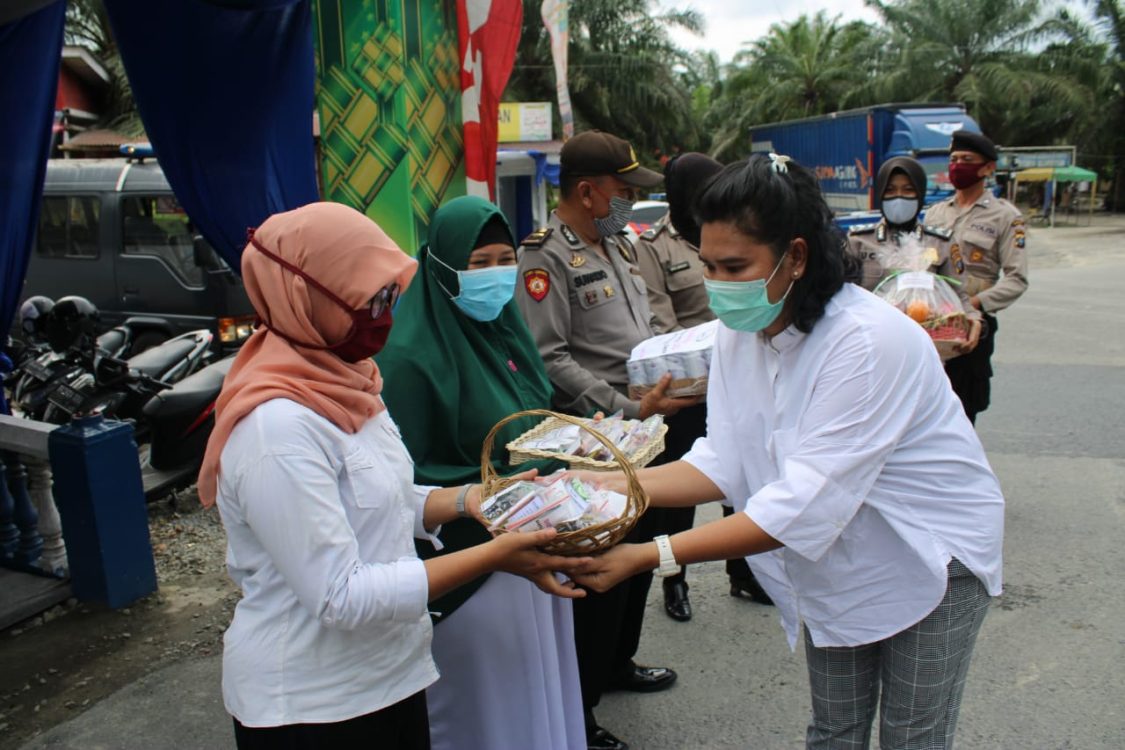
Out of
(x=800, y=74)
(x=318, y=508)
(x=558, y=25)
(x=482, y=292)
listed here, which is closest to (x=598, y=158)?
(x=482, y=292)

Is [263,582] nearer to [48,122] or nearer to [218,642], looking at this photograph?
[218,642]

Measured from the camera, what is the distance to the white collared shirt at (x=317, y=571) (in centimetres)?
150

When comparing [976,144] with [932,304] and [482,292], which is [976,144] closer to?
[932,304]

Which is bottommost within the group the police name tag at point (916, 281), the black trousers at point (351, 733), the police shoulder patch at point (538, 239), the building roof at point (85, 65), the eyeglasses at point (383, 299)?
the black trousers at point (351, 733)

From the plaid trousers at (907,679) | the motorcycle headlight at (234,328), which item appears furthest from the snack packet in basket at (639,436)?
the motorcycle headlight at (234,328)

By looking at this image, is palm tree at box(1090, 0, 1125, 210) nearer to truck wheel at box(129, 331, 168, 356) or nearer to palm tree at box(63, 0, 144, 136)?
palm tree at box(63, 0, 144, 136)

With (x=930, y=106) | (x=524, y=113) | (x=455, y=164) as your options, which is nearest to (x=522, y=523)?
(x=455, y=164)

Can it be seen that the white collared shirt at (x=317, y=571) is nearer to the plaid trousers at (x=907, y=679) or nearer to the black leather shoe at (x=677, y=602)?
the plaid trousers at (x=907, y=679)

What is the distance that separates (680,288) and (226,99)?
88.7 inches

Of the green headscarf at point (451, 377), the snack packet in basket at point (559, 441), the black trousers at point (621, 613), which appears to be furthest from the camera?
the black trousers at point (621, 613)

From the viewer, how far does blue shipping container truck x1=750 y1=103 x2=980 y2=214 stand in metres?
17.6

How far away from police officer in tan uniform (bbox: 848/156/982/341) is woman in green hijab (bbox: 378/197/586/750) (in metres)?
2.35

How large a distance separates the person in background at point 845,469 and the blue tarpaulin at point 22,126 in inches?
138

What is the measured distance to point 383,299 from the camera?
1.70 meters
